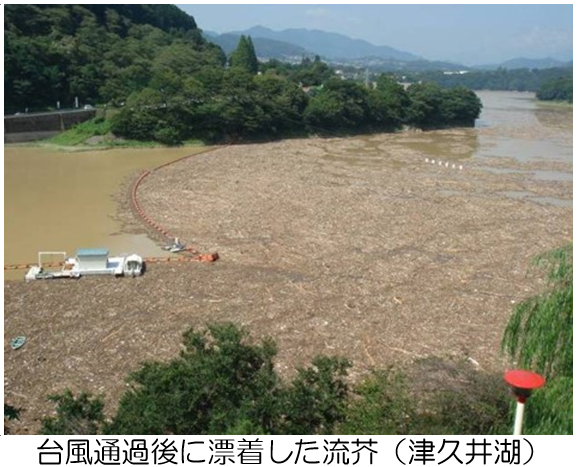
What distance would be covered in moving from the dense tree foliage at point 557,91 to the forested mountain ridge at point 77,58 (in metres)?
54.2

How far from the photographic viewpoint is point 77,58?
42344mm

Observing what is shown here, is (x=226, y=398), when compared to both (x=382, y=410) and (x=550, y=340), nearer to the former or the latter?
(x=382, y=410)

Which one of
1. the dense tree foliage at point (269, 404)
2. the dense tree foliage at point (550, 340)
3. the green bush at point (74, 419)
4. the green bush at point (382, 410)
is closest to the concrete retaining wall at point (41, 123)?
the green bush at point (74, 419)

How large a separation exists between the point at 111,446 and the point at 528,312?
4022mm

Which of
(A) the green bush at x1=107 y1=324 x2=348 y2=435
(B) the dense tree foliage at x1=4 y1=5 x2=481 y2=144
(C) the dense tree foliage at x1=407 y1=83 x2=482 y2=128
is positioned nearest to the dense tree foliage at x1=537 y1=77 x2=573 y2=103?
(C) the dense tree foliage at x1=407 y1=83 x2=482 y2=128

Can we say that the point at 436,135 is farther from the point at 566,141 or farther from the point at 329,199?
the point at 329,199

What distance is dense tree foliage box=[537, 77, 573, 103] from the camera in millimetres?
86188

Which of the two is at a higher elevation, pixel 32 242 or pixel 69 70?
pixel 69 70

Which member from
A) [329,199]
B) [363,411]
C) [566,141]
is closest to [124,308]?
[363,411]

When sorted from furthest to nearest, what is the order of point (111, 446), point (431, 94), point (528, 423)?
point (431, 94)
point (528, 423)
point (111, 446)

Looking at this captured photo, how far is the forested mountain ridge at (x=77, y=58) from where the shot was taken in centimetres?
3756

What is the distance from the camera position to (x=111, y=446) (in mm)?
3572

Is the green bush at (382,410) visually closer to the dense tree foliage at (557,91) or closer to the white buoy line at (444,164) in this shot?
the white buoy line at (444,164)

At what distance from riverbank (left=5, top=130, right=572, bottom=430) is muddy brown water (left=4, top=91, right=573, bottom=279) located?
4.36 feet
